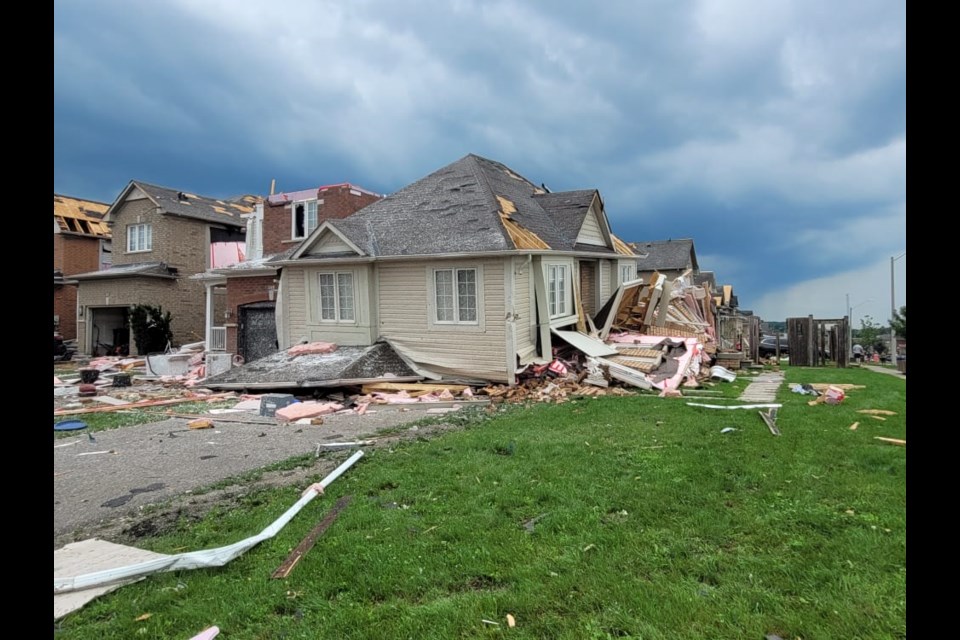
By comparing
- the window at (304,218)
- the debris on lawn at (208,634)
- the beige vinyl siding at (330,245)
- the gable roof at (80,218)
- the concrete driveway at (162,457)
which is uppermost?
the gable roof at (80,218)

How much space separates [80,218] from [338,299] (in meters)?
26.2

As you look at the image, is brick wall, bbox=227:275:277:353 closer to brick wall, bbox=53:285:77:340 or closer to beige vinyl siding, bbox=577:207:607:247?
beige vinyl siding, bbox=577:207:607:247

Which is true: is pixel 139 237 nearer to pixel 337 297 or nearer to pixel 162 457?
pixel 337 297

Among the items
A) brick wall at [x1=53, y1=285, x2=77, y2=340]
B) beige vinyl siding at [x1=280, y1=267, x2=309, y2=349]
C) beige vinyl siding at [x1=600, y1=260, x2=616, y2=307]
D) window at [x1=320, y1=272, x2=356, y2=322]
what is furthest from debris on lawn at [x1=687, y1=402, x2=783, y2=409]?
brick wall at [x1=53, y1=285, x2=77, y2=340]

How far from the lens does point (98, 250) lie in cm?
3334

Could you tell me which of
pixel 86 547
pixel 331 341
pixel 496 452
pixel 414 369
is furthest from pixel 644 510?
pixel 331 341

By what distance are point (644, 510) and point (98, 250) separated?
3808 centimetres

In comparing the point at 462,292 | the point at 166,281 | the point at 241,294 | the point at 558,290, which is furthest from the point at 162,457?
the point at 166,281

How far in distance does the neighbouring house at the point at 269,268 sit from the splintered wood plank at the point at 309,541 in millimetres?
15610

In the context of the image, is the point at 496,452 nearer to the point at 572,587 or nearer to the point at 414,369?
the point at 572,587

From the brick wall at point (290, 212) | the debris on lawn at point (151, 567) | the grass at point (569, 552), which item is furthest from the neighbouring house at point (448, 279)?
the debris on lawn at point (151, 567)

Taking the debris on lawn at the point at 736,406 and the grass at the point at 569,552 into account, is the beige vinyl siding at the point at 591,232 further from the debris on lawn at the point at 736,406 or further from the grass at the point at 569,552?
the grass at the point at 569,552

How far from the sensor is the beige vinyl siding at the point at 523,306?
563 inches

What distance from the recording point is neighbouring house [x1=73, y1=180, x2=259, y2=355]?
2778 centimetres
